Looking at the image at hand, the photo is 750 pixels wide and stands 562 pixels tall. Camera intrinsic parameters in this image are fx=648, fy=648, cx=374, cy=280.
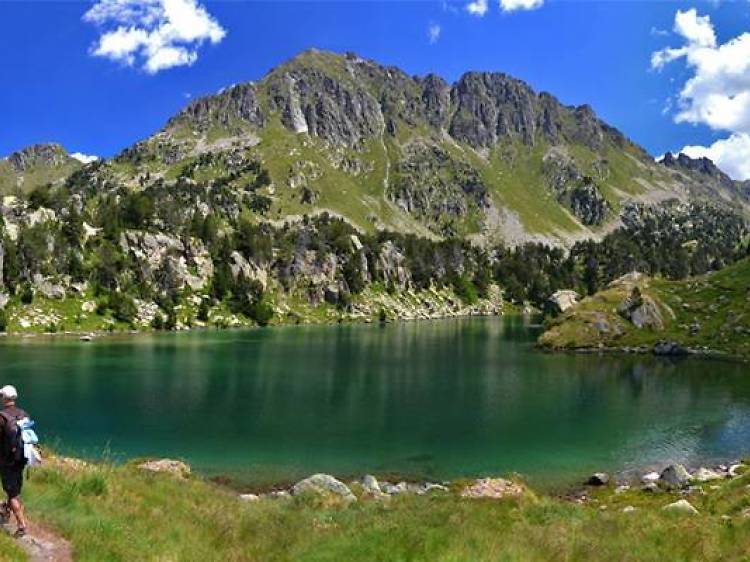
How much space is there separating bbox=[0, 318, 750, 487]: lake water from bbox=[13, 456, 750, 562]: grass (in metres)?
23.7

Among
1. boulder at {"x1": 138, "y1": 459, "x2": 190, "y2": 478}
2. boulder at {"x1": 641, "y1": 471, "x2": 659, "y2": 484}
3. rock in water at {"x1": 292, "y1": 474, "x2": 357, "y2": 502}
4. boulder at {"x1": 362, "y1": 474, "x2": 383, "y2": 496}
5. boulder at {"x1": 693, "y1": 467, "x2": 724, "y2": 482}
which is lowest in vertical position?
boulder at {"x1": 641, "y1": 471, "x2": 659, "y2": 484}

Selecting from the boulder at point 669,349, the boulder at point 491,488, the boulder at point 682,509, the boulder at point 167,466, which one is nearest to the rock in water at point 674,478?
the boulder at point 491,488

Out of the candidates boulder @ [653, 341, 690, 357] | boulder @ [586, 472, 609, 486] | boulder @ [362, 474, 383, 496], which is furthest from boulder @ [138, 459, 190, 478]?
boulder @ [653, 341, 690, 357]

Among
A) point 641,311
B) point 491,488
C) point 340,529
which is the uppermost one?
point 641,311

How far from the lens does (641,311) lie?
144 metres

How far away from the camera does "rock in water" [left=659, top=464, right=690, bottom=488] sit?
44.4 meters

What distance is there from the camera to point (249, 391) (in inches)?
3344

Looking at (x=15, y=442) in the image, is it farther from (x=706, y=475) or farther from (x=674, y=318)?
(x=674, y=318)

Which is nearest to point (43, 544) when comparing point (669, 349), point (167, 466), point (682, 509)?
point (167, 466)

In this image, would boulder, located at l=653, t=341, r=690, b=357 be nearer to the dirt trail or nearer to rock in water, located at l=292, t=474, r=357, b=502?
rock in water, located at l=292, t=474, r=357, b=502

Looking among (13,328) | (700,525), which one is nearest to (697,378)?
(700,525)

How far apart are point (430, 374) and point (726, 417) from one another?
141 ft

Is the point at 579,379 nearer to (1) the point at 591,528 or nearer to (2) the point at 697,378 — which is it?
(2) the point at 697,378

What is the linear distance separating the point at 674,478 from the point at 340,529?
108 ft
